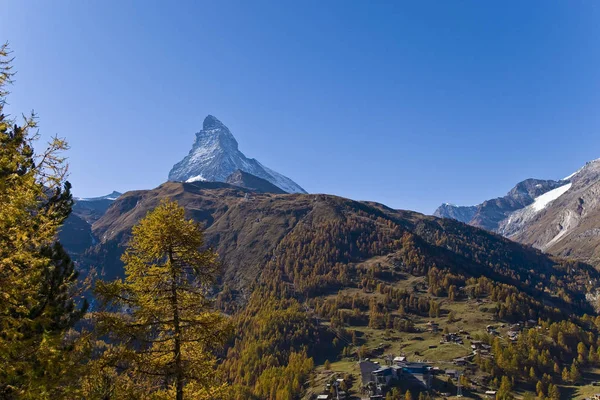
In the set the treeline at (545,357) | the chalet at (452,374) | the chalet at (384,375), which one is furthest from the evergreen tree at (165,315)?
the treeline at (545,357)

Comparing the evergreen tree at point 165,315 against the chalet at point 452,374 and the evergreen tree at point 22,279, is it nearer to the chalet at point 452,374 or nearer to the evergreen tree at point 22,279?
the evergreen tree at point 22,279

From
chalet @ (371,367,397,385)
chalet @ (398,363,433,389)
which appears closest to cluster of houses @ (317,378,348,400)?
chalet @ (371,367,397,385)

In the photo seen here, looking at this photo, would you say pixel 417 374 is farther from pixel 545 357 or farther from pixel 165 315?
pixel 165 315

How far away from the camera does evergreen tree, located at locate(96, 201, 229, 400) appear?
66.2ft

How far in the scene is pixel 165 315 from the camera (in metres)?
21.3

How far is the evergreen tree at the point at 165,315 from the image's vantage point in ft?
66.2

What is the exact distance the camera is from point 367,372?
144 meters

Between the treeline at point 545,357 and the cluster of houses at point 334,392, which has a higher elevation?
the treeline at point 545,357

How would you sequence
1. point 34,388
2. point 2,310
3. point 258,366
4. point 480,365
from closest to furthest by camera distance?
point 34,388, point 2,310, point 480,365, point 258,366

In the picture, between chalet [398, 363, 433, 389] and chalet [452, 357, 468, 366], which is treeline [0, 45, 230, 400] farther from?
chalet [452, 357, 468, 366]

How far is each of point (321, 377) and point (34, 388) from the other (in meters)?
161

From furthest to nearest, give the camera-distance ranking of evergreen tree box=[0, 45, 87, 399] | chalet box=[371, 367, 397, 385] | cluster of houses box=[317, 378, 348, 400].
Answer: chalet box=[371, 367, 397, 385] < cluster of houses box=[317, 378, 348, 400] < evergreen tree box=[0, 45, 87, 399]

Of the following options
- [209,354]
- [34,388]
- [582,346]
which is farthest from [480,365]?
[34,388]

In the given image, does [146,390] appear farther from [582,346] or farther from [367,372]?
[582,346]
